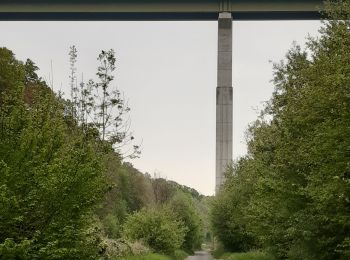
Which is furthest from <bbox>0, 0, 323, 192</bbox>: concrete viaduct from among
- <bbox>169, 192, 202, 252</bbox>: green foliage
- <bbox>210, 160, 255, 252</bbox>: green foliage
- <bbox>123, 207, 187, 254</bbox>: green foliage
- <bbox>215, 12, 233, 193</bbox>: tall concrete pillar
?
<bbox>123, 207, 187, 254</bbox>: green foliage

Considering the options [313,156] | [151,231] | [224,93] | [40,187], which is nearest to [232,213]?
[151,231]

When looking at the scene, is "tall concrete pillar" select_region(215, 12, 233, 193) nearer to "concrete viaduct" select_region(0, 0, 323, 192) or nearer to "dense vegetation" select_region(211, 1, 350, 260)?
"concrete viaduct" select_region(0, 0, 323, 192)

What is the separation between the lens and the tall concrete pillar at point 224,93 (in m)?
47.9

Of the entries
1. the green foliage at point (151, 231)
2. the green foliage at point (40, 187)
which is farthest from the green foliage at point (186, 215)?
the green foliage at point (40, 187)

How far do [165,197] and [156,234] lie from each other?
46.1 metres

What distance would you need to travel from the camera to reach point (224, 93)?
158 ft

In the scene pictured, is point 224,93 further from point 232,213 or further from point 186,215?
point 186,215

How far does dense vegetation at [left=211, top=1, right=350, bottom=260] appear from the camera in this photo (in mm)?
13555

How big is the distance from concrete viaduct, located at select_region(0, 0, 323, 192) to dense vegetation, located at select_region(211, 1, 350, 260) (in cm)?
2206

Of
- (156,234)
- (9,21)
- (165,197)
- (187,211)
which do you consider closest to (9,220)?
(156,234)

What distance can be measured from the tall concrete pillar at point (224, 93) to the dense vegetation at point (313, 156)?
70.4 feet
